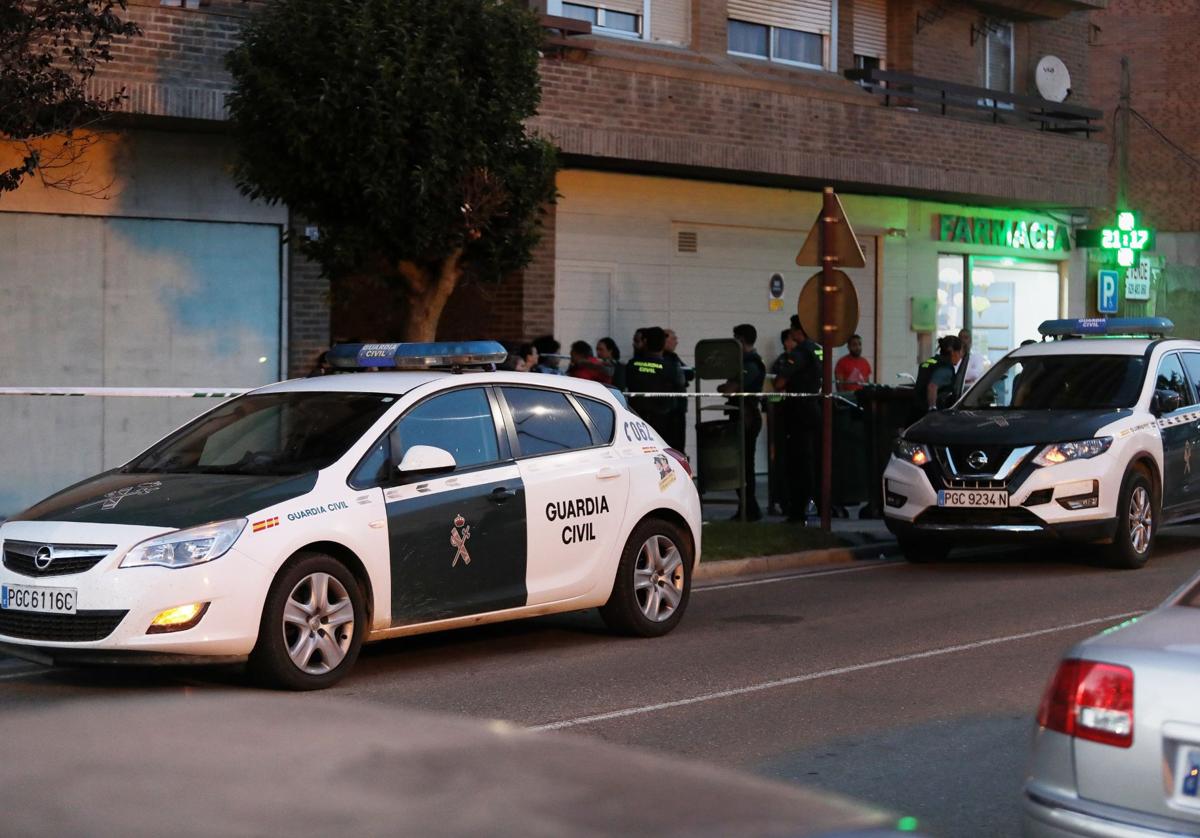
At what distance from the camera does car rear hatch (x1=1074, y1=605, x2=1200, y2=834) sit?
4.29 meters

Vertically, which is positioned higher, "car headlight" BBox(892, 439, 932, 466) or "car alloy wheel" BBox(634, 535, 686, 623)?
"car headlight" BBox(892, 439, 932, 466)

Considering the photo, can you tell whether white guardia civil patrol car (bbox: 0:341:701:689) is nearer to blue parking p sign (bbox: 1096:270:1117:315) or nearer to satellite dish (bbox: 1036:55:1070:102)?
blue parking p sign (bbox: 1096:270:1117:315)

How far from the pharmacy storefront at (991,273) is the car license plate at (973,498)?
11718 millimetres

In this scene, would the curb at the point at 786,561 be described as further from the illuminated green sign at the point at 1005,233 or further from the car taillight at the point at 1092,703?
the illuminated green sign at the point at 1005,233

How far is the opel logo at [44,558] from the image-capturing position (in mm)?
7988

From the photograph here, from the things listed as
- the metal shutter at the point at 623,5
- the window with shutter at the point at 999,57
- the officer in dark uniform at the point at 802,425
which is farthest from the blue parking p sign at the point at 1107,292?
the officer in dark uniform at the point at 802,425

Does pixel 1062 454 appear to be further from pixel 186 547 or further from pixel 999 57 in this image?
pixel 999 57

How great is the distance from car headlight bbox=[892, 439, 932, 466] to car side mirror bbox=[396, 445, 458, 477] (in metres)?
5.90

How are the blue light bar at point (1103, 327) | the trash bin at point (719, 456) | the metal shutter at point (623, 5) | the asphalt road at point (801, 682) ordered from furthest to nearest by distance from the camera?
the metal shutter at point (623, 5) < the trash bin at point (719, 456) < the blue light bar at point (1103, 327) < the asphalt road at point (801, 682)

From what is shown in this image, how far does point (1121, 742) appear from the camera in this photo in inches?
173

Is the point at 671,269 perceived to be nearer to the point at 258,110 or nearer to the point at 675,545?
the point at 258,110

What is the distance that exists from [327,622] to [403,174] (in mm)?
5750

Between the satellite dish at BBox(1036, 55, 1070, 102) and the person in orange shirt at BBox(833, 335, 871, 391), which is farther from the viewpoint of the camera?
the satellite dish at BBox(1036, 55, 1070, 102)

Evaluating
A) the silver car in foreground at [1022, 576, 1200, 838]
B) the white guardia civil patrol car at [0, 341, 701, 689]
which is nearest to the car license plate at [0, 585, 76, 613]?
the white guardia civil patrol car at [0, 341, 701, 689]
